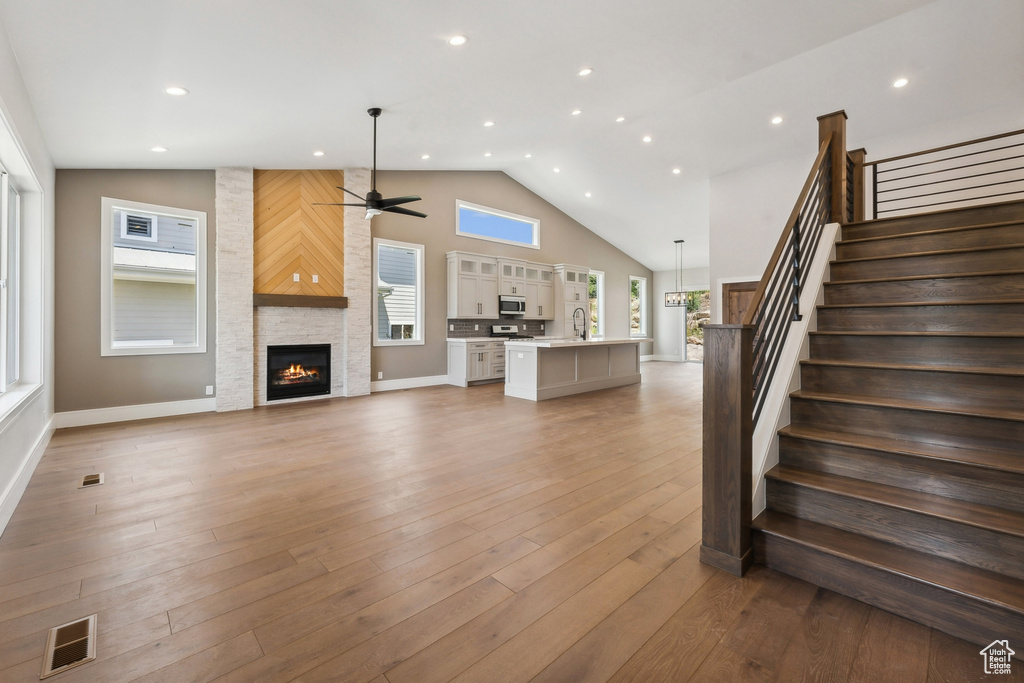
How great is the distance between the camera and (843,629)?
1.60m

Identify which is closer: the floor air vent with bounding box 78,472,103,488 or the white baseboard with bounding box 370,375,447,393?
the floor air vent with bounding box 78,472,103,488

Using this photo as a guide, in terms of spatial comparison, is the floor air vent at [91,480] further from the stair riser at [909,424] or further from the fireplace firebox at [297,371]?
the stair riser at [909,424]

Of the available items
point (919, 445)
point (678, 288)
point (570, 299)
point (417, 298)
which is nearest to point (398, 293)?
point (417, 298)

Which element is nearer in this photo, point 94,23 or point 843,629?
point 843,629

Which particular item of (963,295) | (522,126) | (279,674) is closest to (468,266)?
(522,126)

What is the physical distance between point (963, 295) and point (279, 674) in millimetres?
3757

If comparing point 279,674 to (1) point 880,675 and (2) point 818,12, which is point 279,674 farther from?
(2) point 818,12

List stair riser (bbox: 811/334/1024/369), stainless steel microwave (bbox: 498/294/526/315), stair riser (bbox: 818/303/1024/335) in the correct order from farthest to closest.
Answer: stainless steel microwave (bbox: 498/294/526/315)
stair riser (bbox: 818/303/1024/335)
stair riser (bbox: 811/334/1024/369)

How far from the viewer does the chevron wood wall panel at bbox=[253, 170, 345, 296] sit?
6.35 metres

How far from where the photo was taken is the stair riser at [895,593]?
147 cm

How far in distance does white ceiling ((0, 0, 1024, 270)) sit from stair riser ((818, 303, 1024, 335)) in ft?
9.18

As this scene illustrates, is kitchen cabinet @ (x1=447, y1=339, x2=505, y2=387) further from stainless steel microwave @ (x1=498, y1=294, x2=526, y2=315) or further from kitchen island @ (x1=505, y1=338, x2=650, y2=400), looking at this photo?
kitchen island @ (x1=505, y1=338, x2=650, y2=400)

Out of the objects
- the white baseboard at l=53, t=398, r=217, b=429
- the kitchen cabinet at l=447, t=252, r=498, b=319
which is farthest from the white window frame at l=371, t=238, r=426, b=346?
the white baseboard at l=53, t=398, r=217, b=429

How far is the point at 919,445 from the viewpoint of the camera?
205 centimetres
